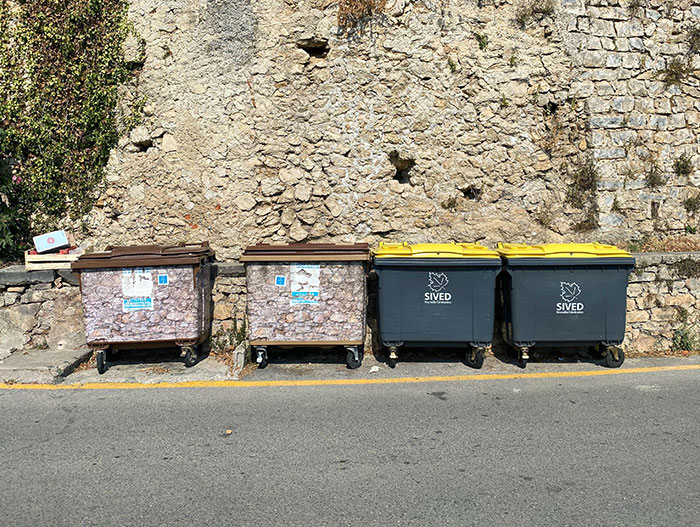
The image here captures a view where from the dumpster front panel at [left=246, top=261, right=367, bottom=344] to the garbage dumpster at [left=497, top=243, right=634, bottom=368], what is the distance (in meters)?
1.89

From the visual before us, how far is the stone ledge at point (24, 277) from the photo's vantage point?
22.4 ft

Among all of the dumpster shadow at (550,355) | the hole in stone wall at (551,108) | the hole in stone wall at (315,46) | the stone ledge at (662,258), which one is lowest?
the dumpster shadow at (550,355)

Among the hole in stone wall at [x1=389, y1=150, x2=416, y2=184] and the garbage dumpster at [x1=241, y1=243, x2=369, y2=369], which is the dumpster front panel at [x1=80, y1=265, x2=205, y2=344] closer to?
the garbage dumpster at [x1=241, y1=243, x2=369, y2=369]

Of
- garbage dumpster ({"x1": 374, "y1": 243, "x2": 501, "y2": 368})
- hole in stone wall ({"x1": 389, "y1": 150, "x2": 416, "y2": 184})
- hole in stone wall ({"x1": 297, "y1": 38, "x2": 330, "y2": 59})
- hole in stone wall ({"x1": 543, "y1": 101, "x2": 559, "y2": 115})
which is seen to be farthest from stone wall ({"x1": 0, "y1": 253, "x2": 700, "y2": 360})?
hole in stone wall ({"x1": 297, "y1": 38, "x2": 330, "y2": 59})

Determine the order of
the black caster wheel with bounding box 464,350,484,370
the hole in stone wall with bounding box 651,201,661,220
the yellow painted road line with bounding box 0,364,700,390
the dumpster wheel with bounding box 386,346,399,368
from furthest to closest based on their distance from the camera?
the hole in stone wall with bounding box 651,201,661,220 → the black caster wheel with bounding box 464,350,484,370 → the dumpster wheel with bounding box 386,346,399,368 → the yellow painted road line with bounding box 0,364,700,390

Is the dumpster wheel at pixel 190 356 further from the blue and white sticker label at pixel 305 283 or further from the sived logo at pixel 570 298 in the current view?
the sived logo at pixel 570 298

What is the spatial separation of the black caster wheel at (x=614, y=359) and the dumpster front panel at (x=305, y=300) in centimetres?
A: 304

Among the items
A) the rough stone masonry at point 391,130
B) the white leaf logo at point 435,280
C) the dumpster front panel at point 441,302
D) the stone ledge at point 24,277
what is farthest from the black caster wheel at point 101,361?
the white leaf logo at point 435,280

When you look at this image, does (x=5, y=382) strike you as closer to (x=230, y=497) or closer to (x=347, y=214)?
(x=230, y=497)

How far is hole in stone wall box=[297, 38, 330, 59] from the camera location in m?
8.20

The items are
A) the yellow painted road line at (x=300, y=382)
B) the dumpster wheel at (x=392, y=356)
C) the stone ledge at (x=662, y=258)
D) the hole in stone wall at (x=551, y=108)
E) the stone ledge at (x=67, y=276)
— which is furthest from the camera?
the hole in stone wall at (x=551, y=108)

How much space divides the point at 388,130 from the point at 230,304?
345cm

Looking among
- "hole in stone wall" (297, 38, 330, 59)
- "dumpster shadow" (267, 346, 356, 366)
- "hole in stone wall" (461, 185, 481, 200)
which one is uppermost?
"hole in stone wall" (297, 38, 330, 59)

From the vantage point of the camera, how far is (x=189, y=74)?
27.2 ft
